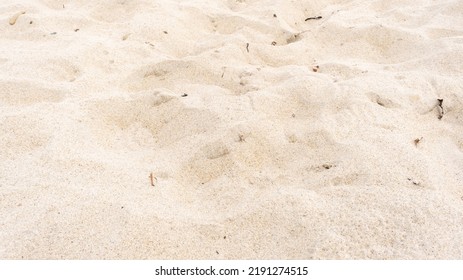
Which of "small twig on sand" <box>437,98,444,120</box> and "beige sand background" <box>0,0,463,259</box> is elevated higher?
"small twig on sand" <box>437,98,444,120</box>

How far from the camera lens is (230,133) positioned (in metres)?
1.70

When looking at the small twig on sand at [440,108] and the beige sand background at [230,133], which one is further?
the small twig on sand at [440,108]

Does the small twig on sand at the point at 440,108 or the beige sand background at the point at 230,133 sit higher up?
the small twig on sand at the point at 440,108

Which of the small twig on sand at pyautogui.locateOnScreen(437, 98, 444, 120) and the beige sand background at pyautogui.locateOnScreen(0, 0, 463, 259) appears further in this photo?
the small twig on sand at pyautogui.locateOnScreen(437, 98, 444, 120)

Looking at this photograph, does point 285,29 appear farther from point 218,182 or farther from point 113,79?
point 218,182

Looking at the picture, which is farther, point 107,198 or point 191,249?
Result: point 107,198

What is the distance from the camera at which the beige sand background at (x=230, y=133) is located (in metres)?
1.28

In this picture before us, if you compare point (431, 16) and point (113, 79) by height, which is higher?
point (431, 16)

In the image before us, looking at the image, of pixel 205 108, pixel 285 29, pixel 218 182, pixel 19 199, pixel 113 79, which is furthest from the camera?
pixel 285 29

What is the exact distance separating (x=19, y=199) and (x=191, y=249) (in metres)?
0.65

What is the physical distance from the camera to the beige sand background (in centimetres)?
128

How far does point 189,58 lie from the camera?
2.25m

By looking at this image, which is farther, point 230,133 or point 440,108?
point 440,108
